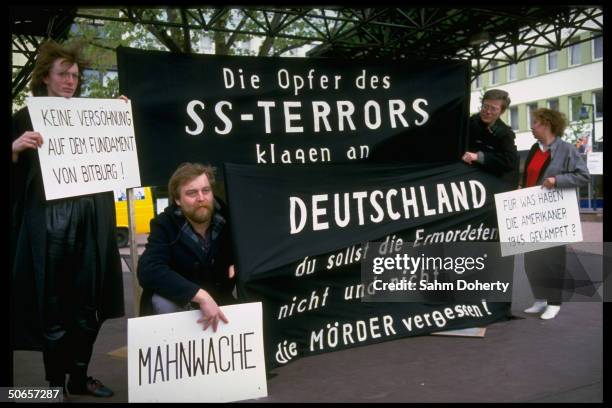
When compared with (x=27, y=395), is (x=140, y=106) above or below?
above

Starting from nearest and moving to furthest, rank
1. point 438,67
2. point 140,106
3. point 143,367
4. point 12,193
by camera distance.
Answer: point 143,367
point 12,193
point 140,106
point 438,67

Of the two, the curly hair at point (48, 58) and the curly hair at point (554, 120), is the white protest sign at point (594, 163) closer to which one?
the curly hair at point (554, 120)

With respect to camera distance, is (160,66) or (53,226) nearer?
(53,226)

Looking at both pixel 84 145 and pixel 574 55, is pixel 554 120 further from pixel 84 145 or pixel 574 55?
pixel 574 55

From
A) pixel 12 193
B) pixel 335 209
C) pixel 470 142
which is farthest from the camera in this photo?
pixel 470 142

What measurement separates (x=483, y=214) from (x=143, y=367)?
2821 mm

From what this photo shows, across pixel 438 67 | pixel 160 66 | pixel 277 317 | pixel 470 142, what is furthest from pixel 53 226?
pixel 470 142

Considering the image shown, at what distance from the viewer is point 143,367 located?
113 inches

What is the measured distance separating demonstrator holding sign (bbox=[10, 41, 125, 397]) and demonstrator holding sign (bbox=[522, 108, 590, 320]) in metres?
3.54

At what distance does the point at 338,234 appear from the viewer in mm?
3955

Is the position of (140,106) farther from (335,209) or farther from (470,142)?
(470,142)

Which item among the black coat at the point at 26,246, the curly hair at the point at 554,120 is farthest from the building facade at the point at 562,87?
the black coat at the point at 26,246

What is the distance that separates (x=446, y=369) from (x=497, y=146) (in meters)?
1.86
